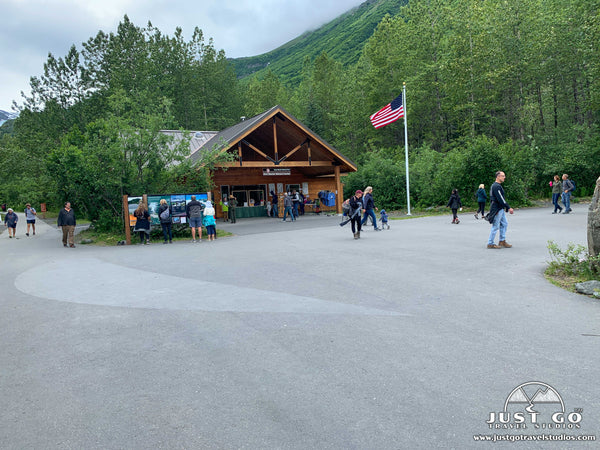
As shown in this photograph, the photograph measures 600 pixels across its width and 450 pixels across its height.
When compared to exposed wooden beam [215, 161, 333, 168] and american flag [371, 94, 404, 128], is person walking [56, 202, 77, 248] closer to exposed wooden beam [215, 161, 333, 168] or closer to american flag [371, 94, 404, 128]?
exposed wooden beam [215, 161, 333, 168]

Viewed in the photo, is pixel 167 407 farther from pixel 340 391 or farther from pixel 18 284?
pixel 18 284

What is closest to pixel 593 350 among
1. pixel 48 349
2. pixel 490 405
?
pixel 490 405

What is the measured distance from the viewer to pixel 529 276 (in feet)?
24.4

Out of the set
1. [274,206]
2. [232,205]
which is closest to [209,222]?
[232,205]

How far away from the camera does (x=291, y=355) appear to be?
14.2 feet

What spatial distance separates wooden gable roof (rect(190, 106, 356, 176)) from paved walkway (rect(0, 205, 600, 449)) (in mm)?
16526

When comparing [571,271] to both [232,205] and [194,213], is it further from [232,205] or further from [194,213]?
[232,205]

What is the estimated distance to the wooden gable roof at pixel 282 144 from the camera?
24.4 m

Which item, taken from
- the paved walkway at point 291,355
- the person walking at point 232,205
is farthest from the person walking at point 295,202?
the paved walkway at point 291,355

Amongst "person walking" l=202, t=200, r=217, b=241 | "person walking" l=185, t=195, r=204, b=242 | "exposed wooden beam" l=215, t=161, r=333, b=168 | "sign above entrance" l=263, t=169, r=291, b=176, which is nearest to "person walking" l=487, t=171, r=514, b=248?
"person walking" l=202, t=200, r=217, b=241

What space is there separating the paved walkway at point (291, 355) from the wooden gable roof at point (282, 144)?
1653 cm

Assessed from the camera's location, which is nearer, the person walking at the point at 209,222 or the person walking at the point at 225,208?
the person walking at the point at 209,222

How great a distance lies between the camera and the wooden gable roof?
24359 mm

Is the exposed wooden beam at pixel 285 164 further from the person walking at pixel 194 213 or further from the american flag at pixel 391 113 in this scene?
the person walking at pixel 194 213
